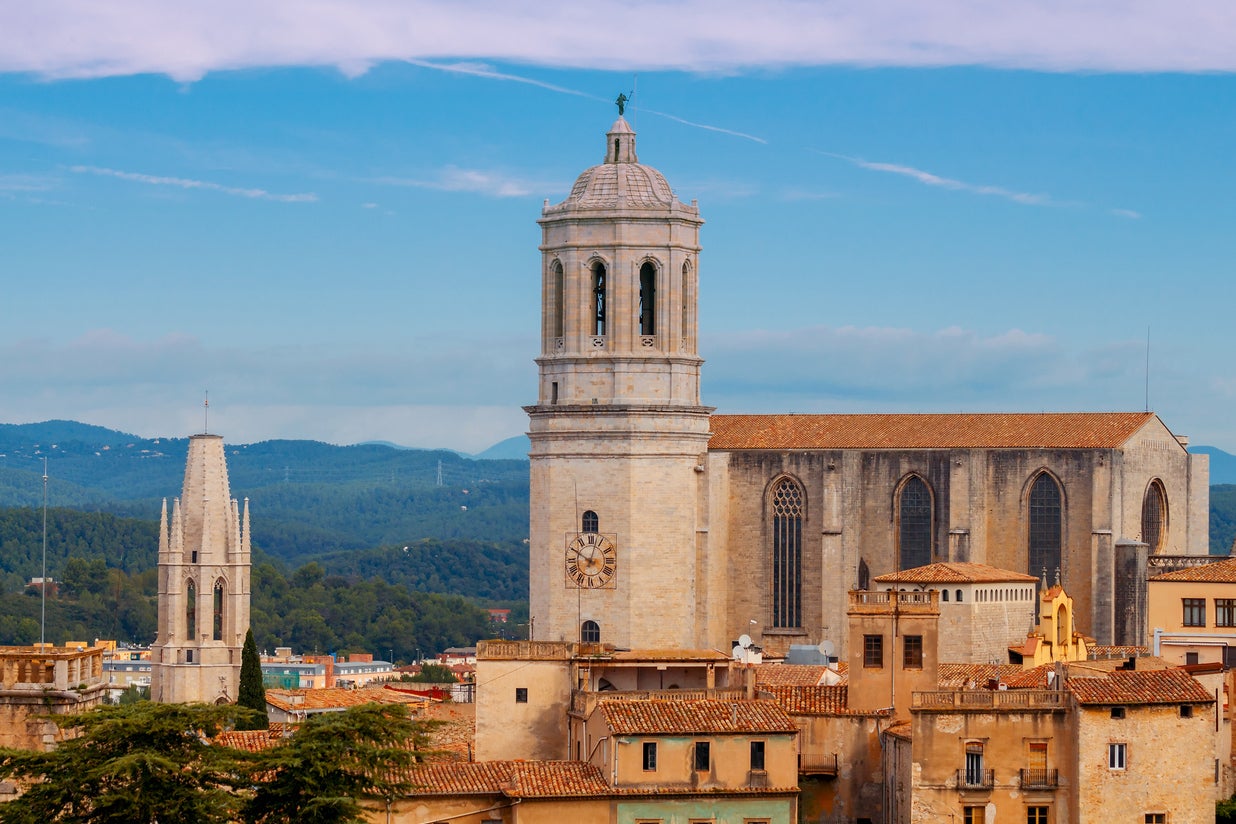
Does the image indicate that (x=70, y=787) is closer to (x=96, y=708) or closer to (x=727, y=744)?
(x=96, y=708)

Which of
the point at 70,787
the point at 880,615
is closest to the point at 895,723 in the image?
the point at 880,615

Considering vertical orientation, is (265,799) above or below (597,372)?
below

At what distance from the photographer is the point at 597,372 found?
3750 inches

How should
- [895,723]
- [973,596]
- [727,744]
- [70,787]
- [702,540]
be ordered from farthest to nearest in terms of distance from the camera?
[702,540], [973,596], [895,723], [727,744], [70,787]

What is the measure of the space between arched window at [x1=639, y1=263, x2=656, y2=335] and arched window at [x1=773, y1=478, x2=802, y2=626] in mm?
6574

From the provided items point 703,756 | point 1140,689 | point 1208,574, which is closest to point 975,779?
point 1140,689

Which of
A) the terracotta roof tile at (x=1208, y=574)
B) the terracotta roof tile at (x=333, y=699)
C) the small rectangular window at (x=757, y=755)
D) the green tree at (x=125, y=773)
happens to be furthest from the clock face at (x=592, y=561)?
the green tree at (x=125, y=773)

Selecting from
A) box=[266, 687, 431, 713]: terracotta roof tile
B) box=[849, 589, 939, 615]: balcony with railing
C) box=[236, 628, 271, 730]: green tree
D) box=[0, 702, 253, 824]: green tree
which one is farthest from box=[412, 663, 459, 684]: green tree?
box=[0, 702, 253, 824]: green tree

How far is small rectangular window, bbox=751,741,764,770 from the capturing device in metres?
61.6

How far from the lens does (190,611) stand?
105 m

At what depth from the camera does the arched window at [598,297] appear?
95.8m

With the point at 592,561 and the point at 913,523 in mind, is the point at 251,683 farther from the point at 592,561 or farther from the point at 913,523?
the point at 913,523

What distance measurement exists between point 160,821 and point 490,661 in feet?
55.5

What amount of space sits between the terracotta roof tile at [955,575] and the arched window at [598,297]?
1407 centimetres
